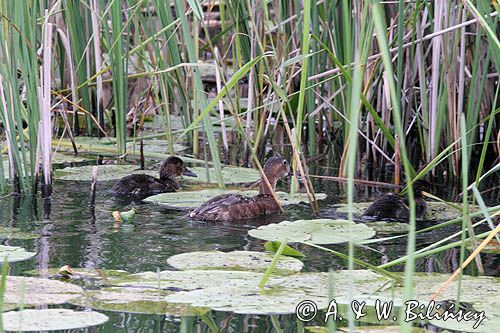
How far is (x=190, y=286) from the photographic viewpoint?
3.80 meters

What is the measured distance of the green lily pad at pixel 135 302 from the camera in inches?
137

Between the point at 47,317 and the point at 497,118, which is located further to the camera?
the point at 497,118

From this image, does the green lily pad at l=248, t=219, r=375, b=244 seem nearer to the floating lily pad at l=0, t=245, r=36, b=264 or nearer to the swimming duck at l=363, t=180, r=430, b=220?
the swimming duck at l=363, t=180, r=430, b=220

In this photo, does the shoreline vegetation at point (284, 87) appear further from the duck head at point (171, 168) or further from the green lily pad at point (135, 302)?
the green lily pad at point (135, 302)

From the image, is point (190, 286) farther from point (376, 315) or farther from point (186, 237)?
point (186, 237)

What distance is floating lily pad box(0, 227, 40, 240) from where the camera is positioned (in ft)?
15.8

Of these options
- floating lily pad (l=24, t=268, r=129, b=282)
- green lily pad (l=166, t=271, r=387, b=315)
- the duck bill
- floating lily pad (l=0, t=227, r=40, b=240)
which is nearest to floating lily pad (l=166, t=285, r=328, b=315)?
green lily pad (l=166, t=271, r=387, b=315)

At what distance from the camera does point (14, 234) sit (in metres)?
4.87

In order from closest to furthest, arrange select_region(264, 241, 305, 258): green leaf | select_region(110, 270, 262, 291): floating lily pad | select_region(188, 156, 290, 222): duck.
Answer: select_region(110, 270, 262, 291): floating lily pad, select_region(264, 241, 305, 258): green leaf, select_region(188, 156, 290, 222): duck

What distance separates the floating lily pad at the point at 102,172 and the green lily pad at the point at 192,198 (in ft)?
2.38

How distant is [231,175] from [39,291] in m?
3.03

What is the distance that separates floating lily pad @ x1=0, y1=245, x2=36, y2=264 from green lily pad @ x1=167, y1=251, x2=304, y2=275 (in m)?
0.63

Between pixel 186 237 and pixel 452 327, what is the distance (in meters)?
1.94

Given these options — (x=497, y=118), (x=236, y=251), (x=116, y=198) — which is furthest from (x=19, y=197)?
(x=497, y=118)
